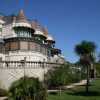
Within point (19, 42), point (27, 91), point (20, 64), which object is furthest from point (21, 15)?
point (27, 91)

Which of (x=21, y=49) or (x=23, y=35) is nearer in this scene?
(x=21, y=49)

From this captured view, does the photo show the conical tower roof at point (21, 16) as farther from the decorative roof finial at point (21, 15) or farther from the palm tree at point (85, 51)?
the palm tree at point (85, 51)

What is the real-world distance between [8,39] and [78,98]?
32.7 m

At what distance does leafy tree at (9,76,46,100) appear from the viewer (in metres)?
23.9

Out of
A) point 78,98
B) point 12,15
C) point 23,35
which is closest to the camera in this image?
point 78,98

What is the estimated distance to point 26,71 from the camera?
41.6m

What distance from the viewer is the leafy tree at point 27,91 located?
23891mm

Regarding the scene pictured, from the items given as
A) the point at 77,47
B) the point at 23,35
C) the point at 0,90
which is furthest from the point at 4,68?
the point at 23,35

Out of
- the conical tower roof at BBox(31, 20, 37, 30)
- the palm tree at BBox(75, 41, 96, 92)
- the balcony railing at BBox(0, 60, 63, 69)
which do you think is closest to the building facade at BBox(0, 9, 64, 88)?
the conical tower roof at BBox(31, 20, 37, 30)

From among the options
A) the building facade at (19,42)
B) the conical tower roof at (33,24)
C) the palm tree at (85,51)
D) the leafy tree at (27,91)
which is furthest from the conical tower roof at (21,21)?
the leafy tree at (27,91)

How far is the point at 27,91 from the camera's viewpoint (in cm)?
2409

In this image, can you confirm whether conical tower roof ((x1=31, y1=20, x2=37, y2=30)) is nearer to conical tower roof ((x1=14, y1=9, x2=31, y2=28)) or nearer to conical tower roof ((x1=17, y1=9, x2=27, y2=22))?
conical tower roof ((x1=17, y1=9, x2=27, y2=22))

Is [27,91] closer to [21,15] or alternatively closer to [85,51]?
[85,51]

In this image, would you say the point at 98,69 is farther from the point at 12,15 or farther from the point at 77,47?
the point at 77,47
